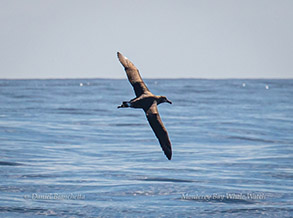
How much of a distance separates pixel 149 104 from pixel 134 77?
149cm

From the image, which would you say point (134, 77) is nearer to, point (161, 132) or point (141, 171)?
point (161, 132)

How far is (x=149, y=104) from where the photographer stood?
16078 millimetres

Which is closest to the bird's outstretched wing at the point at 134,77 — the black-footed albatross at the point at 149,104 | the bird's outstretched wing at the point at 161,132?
the black-footed albatross at the point at 149,104

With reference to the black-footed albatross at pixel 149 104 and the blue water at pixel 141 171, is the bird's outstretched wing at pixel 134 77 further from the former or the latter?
the blue water at pixel 141 171

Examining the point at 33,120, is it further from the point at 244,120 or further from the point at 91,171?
the point at 91,171

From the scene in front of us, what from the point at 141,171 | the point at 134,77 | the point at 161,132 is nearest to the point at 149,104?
the point at 161,132

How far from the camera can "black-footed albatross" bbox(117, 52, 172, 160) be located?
50.8ft

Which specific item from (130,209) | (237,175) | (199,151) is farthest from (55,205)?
(199,151)

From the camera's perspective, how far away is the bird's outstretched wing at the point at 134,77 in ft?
55.0

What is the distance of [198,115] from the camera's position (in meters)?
73.4

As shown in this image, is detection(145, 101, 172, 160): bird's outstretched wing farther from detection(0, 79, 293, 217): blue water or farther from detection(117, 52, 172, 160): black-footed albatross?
detection(0, 79, 293, 217): blue water

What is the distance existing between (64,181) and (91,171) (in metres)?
3.08

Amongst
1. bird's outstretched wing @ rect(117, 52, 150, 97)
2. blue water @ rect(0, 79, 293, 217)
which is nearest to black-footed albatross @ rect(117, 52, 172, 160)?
bird's outstretched wing @ rect(117, 52, 150, 97)

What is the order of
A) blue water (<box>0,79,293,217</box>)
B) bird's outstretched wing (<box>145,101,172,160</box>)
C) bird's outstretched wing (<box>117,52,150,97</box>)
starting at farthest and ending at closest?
blue water (<box>0,79,293,217</box>) → bird's outstretched wing (<box>117,52,150,97</box>) → bird's outstretched wing (<box>145,101,172,160</box>)
